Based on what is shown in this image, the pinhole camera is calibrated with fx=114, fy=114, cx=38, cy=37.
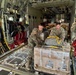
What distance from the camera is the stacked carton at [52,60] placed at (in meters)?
2.66

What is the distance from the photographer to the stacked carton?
2.66 m

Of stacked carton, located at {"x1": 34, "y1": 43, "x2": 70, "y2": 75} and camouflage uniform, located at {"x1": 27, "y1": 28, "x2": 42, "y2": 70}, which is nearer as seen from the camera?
stacked carton, located at {"x1": 34, "y1": 43, "x2": 70, "y2": 75}

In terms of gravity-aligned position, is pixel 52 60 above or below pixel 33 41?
below

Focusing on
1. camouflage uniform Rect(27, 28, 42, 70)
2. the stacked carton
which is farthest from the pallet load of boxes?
camouflage uniform Rect(27, 28, 42, 70)

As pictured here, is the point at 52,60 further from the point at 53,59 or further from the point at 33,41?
the point at 33,41

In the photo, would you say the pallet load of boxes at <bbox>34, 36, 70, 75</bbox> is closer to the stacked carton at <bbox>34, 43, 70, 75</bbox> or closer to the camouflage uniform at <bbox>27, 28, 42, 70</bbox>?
the stacked carton at <bbox>34, 43, 70, 75</bbox>

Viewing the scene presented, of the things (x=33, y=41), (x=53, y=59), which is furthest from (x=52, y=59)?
(x=33, y=41)

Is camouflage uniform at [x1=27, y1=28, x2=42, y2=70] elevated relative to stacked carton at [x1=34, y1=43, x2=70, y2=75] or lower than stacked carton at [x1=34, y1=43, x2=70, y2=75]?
elevated

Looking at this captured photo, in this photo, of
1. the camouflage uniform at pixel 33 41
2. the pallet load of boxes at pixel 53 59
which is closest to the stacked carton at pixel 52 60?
the pallet load of boxes at pixel 53 59

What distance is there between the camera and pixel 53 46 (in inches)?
116

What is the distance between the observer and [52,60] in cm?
280

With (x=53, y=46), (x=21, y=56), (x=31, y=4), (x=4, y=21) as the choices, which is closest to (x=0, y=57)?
(x=21, y=56)

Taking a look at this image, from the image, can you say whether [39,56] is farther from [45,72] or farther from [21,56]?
[21,56]

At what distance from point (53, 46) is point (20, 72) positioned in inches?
48.8
